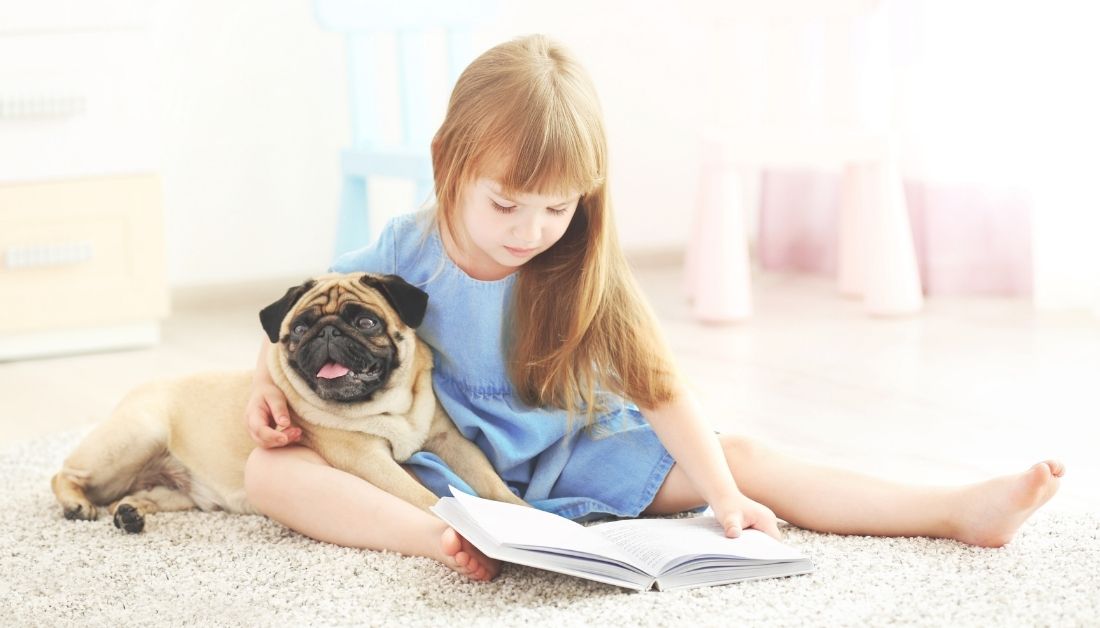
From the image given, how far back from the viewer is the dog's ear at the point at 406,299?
113 cm

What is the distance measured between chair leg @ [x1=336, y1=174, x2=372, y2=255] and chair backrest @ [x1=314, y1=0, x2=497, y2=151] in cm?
7

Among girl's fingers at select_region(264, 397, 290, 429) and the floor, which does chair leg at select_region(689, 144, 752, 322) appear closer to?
the floor

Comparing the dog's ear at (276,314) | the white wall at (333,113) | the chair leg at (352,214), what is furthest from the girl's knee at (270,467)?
the white wall at (333,113)

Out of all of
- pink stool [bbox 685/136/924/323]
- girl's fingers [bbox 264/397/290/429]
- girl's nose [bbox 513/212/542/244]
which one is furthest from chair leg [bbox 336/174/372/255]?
girl's nose [bbox 513/212/542/244]

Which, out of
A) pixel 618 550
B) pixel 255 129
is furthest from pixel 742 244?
pixel 618 550

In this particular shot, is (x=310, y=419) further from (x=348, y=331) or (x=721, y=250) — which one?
(x=721, y=250)

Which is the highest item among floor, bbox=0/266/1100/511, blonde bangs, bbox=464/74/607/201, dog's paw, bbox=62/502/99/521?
blonde bangs, bbox=464/74/607/201

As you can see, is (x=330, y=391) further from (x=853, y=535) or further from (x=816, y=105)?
(x=816, y=105)

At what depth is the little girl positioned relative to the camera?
42.1 inches

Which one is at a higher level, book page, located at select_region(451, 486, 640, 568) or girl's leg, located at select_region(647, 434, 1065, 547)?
book page, located at select_region(451, 486, 640, 568)

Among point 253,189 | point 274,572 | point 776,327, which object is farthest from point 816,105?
point 274,572

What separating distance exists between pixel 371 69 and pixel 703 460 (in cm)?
144

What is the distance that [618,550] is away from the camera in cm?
100

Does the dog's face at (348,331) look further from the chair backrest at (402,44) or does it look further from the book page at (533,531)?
the chair backrest at (402,44)
